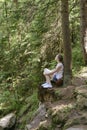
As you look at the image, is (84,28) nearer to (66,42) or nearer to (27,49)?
(66,42)

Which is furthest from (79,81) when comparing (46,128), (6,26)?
(6,26)

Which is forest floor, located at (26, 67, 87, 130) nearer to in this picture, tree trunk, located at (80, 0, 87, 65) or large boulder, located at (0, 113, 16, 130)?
tree trunk, located at (80, 0, 87, 65)

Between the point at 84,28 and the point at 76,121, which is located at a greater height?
the point at 84,28

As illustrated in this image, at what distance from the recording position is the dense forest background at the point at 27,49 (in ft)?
44.3

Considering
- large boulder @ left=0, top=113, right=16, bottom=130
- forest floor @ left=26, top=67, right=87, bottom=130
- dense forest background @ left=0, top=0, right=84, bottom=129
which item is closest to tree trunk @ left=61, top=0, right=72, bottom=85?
forest floor @ left=26, top=67, right=87, bottom=130

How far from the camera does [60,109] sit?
28.9 ft

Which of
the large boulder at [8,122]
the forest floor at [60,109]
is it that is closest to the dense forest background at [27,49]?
the large boulder at [8,122]

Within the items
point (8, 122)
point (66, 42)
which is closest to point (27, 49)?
point (8, 122)

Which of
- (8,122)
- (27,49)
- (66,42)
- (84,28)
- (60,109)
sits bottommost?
(8,122)

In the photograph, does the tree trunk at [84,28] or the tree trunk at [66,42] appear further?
the tree trunk at [84,28]

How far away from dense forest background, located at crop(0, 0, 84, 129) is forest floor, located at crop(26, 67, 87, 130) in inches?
81.1

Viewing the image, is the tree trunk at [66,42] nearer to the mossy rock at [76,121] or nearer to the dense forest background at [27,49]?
the dense forest background at [27,49]

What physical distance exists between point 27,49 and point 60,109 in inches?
291

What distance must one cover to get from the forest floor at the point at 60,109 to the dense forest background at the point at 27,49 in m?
2.06
